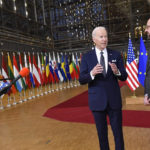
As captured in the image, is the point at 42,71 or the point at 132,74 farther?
the point at 42,71

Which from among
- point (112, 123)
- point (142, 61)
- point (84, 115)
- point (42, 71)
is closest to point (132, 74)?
point (142, 61)

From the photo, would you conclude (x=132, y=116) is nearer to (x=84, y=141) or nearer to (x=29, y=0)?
(x=84, y=141)

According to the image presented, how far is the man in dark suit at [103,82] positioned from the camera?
2.32 meters

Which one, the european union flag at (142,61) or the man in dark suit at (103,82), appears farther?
the european union flag at (142,61)

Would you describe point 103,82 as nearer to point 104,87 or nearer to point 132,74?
point 104,87

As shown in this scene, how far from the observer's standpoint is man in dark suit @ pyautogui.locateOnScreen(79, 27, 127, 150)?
2.32m

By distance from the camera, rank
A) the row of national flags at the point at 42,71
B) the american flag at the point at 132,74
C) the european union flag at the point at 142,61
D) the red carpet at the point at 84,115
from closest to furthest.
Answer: the red carpet at the point at 84,115 → the european union flag at the point at 142,61 → the american flag at the point at 132,74 → the row of national flags at the point at 42,71

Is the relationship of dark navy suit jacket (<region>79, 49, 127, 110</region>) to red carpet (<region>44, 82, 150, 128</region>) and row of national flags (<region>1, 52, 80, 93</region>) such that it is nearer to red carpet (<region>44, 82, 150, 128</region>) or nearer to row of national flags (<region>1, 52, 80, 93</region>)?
red carpet (<region>44, 82, 150, 128</region>)

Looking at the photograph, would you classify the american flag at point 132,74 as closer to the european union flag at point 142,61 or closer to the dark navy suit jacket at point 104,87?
the european union flag at point 142,61

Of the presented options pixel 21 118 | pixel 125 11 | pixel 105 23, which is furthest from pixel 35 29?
pixel 21 118

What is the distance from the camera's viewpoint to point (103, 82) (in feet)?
7.72

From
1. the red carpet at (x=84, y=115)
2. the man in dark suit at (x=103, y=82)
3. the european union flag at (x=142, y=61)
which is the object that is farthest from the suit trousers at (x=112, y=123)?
the european union flag at (x=142, y=61)

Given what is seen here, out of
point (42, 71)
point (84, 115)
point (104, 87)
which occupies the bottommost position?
point (84, 115)

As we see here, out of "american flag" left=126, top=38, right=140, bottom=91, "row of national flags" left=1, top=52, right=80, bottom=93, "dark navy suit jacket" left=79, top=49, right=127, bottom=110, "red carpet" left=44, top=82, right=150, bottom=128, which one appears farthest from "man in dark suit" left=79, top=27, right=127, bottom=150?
"row of national flags" left=1, top=52, right=80, bottom=93
